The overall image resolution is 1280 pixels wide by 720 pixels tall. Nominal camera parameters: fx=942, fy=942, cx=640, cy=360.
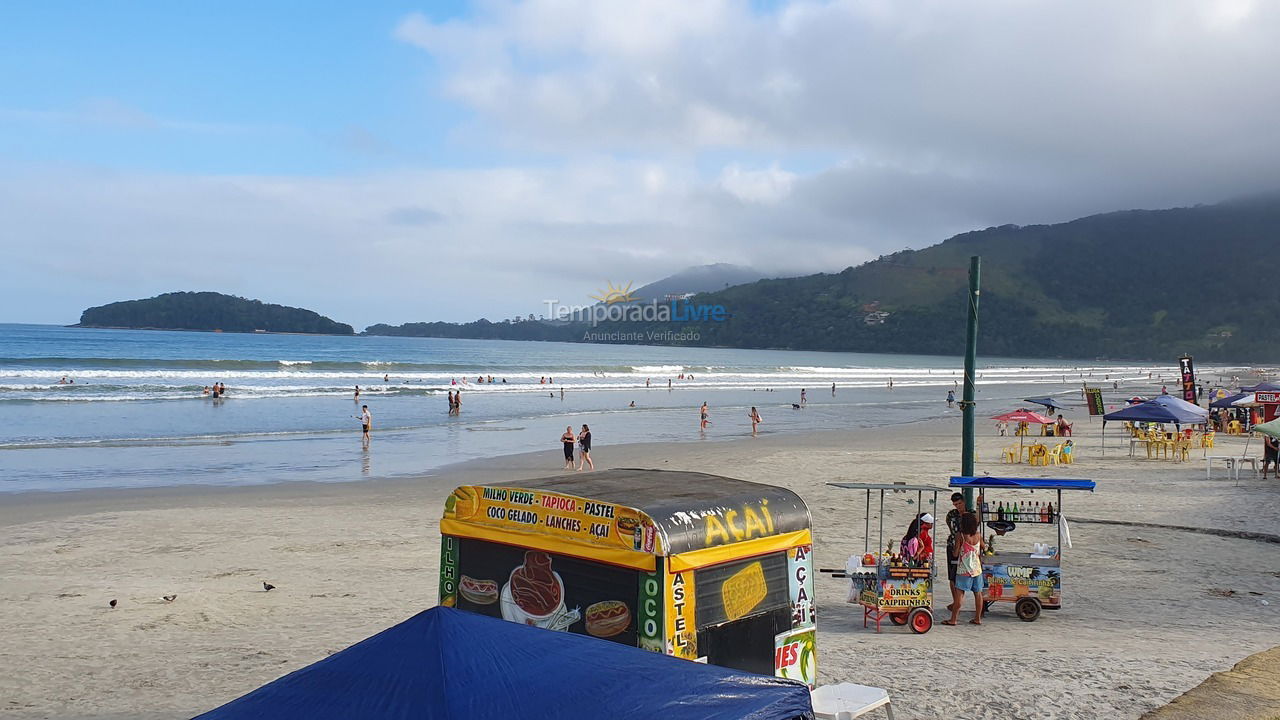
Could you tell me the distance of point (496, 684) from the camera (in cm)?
334

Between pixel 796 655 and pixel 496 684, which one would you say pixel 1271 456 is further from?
pixel 496 684

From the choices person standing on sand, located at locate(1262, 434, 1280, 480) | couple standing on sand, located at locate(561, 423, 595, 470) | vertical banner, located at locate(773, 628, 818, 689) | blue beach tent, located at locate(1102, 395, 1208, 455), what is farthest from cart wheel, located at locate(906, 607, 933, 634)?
blue beach tent, located at locate(1102, 395, 1208, 455)

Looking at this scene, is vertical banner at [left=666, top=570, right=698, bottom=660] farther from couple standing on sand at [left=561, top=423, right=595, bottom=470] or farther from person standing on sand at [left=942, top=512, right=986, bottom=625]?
couple standing on sand at [left=561, top=423, right=595, bottom=470]

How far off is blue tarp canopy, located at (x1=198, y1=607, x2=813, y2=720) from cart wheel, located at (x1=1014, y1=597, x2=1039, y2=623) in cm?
786

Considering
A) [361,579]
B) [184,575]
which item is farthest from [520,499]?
[184,575]

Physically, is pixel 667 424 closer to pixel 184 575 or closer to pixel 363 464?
pixel 363 464

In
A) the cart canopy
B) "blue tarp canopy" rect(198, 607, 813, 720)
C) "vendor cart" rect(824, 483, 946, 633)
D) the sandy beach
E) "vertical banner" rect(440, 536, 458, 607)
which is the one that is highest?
the cart canopy

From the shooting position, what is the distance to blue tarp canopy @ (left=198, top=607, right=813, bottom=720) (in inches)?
128

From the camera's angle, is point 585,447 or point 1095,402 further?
point 1095,402

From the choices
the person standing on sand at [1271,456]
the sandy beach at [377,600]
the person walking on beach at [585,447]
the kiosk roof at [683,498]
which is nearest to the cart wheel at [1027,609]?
the sandy beach at [377,600]

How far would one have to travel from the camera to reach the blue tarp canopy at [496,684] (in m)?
3.26

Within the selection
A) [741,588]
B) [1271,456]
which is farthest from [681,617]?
[1271,456]

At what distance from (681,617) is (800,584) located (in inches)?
46.2

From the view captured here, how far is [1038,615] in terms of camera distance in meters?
10.6
